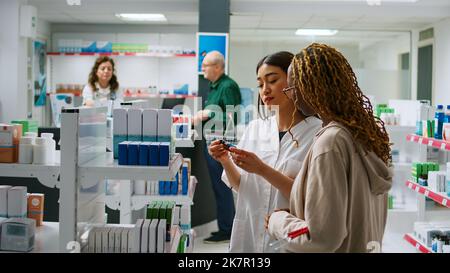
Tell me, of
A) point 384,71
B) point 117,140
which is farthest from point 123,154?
point 384,71

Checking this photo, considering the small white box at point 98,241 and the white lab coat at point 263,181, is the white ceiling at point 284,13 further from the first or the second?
the small white box at point 98,241

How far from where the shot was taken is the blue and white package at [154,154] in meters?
1.94

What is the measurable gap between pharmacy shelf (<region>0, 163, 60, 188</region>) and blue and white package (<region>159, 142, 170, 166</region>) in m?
0.41

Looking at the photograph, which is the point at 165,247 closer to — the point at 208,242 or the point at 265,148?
the point at 265,148

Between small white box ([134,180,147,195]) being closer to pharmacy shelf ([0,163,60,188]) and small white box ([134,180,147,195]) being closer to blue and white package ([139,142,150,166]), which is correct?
pharmacy shelf ([0,163,60,188])

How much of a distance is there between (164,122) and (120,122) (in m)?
0.18

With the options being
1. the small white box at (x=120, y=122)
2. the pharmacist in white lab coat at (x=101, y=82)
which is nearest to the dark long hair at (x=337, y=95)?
the small white box at (x=120, y=122)

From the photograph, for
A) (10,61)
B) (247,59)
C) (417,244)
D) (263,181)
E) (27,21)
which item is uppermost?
(27,21)

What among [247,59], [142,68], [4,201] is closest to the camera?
[4,201]

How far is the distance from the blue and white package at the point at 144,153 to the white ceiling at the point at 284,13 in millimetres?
5580

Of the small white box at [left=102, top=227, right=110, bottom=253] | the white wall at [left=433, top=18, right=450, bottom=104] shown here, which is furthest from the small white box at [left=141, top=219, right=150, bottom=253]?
the white wall at [left=433, top=18, right=450, bottom=104]

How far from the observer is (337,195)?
4.60ft

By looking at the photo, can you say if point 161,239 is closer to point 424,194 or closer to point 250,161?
point 250,161
